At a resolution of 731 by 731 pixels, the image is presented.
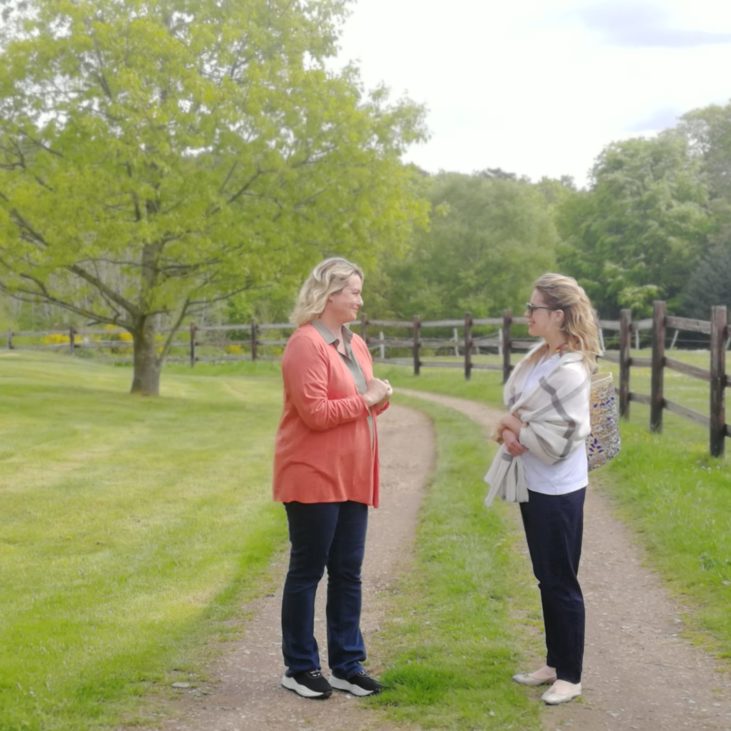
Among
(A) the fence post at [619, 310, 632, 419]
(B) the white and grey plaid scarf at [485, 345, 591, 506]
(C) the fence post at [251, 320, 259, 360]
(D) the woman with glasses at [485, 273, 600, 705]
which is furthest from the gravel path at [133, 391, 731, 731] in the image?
(C) the fence post at [251, 320, 259, 360]

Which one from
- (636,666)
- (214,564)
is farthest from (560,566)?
(214,564)

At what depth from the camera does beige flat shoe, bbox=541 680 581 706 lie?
16.0 ft

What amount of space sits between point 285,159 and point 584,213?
133 feet

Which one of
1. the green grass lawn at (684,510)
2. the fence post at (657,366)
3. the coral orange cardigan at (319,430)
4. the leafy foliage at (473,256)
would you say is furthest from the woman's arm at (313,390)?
the leafy foliage at (473,256)

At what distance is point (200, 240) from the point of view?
1941cm

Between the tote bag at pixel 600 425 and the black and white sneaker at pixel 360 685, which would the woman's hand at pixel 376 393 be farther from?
the black and white sneaker at pixel 360 685

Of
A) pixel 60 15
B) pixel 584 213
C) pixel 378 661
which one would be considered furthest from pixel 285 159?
pixel 584 213

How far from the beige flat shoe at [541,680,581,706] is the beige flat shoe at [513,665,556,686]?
151 millimetres

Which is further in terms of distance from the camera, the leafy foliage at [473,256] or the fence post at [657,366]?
the leafy foliage at [473,256]

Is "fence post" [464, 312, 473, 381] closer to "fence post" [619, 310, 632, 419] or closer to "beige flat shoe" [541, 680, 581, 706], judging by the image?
"fence post" [619, 310, 632, 419]

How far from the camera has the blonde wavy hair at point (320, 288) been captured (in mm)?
4863

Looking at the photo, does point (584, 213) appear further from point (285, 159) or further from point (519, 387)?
point (519, 387)

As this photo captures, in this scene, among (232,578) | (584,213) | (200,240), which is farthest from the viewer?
(584,213)

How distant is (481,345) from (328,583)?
25417 millimetres
